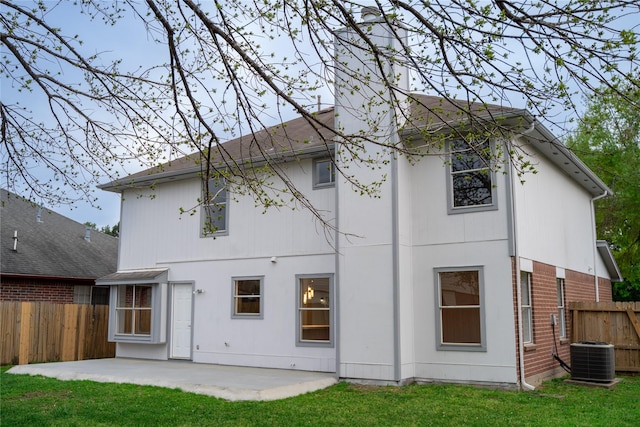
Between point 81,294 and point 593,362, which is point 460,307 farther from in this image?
point 81,294

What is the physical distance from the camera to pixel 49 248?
2100 centimetres

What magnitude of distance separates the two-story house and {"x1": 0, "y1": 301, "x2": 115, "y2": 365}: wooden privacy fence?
1.31 metres

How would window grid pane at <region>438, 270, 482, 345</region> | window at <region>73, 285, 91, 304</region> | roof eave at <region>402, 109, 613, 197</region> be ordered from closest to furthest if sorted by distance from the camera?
1. roof eave at <region>402, 109, 613, 197</region>
2. window grid pane at <region>438, 270, 482, 345</region>
3. window at <region>73, 285, 91, 304</region>

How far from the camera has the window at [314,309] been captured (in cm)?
1355

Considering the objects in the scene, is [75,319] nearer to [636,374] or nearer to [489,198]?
[489,198]

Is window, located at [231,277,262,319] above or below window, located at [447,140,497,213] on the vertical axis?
below

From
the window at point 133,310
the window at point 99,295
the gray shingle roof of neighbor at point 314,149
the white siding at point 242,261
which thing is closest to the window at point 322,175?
the white siding at point 242,261

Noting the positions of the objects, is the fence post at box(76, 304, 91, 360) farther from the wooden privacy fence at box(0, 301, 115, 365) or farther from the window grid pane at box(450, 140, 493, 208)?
the window grid pane at box(450, 140, 493, 208)

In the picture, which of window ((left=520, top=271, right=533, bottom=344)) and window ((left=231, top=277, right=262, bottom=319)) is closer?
window ((left=520, top=271, right=533, bottom=344))

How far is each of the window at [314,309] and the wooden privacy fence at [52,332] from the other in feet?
24.0

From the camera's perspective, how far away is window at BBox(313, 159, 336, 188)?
13.9 meters

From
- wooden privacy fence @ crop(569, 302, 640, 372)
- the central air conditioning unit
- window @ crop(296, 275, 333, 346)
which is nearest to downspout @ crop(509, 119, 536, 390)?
the central air conditioning unit

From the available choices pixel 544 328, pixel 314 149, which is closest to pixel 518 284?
pixel 544 328

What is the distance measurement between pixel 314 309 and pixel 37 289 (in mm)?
10159
